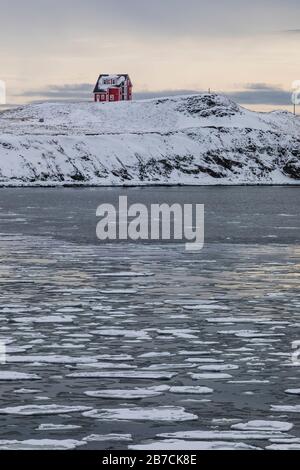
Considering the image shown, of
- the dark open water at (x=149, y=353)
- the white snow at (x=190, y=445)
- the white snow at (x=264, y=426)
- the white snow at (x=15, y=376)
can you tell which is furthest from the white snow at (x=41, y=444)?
the white snow at (x=15, y=376)

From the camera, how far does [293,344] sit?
561 inches

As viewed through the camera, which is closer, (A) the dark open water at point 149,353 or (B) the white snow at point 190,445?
(B) the white snow at point 190,445

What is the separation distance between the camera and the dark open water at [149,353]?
377 inches

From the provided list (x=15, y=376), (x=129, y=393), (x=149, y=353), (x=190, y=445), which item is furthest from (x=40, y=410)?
(x=149, y=353)

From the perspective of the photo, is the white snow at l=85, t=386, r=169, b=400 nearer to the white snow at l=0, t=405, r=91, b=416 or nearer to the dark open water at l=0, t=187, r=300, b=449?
the dark open water at l=0, t=187, r=300, b=449

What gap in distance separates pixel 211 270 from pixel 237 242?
33.8 feet

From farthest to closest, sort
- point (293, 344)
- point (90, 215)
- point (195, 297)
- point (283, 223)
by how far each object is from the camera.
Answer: point (90, 215)
point (283, 223)
point (195, 297)
point (293, 344)

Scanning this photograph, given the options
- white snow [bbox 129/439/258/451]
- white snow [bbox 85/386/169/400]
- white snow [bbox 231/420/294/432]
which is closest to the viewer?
white snow [bbox 129/439/258/451]

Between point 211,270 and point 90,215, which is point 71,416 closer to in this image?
point 211,270

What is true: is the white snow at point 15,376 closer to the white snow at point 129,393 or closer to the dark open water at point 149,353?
the dark open water at point 149,353

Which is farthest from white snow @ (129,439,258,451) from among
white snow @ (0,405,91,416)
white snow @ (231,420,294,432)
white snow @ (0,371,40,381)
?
white snow @ (0,371,40,381)

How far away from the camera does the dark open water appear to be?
9586mm
